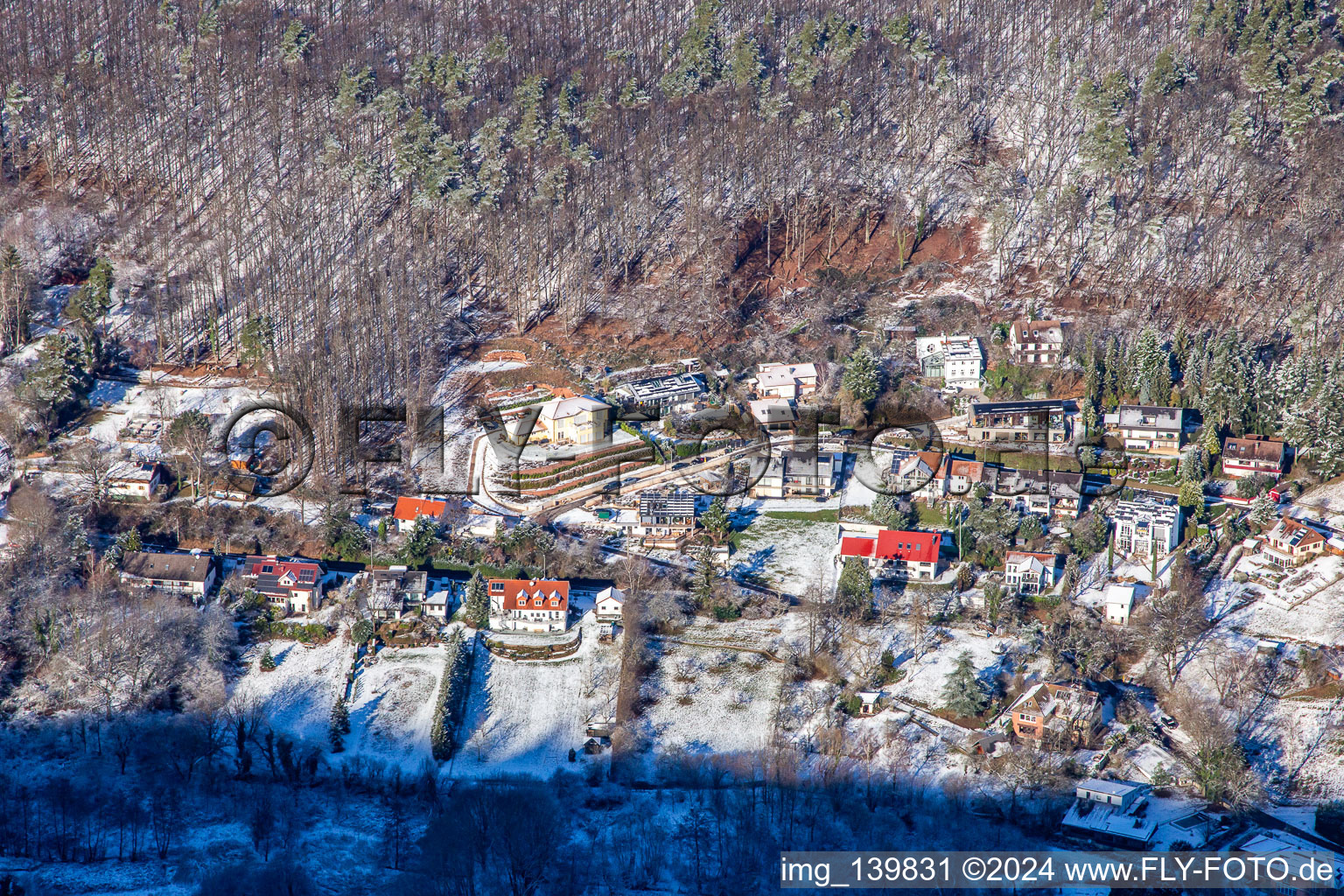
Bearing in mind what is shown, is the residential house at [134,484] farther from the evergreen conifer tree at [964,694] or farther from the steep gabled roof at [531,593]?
the evergreen conifer tree at [964,694]

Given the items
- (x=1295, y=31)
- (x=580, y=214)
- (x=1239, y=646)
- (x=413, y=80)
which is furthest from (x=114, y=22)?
(x=1239, y=646)

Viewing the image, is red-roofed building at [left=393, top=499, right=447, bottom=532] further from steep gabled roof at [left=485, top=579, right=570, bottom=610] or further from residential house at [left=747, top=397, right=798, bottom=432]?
residential house at [left=747, top=397, right=798, bottom=432]

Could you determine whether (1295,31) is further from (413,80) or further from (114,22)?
(114,22)

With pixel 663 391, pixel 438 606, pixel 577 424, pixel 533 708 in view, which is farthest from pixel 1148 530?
pixel 438 606

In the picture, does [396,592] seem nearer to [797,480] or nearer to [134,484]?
[134,484]

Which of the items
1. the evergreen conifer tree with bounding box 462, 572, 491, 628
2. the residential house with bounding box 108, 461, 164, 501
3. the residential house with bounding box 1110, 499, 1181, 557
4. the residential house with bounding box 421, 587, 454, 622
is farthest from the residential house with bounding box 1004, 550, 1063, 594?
the residential house with bounding box 108, 461, 164, 501

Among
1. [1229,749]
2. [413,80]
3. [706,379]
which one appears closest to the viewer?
[1229,749]
